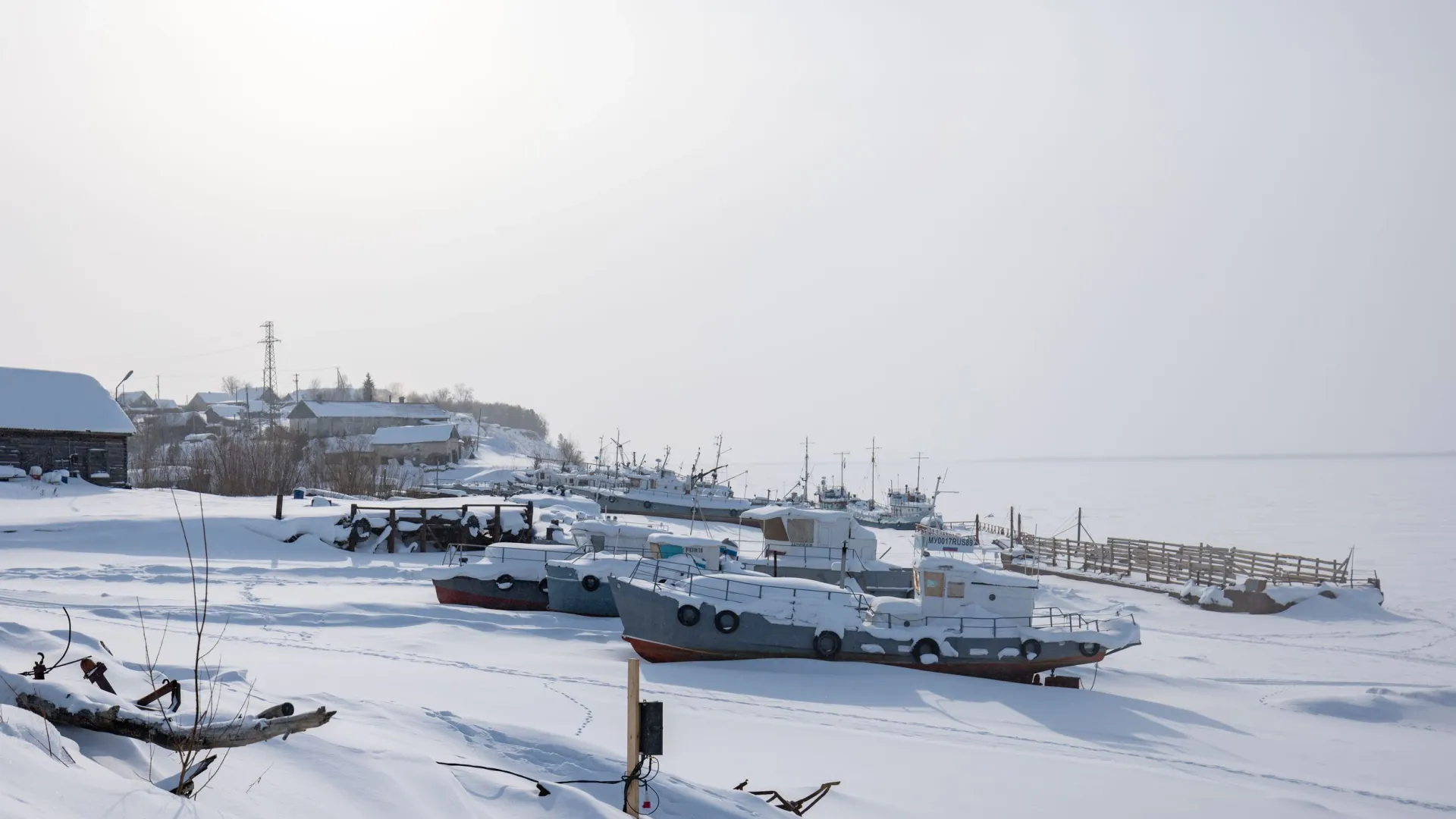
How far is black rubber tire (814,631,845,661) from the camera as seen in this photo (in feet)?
69.1

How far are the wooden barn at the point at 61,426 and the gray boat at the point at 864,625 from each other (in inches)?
1323

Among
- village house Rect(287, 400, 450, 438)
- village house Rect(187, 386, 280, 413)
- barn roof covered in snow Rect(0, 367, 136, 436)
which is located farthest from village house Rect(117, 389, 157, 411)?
barn roof covered in snow Rect(0, 367, 136, 436)

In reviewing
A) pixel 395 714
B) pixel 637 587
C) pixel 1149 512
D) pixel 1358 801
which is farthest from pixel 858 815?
pixel 1149 512

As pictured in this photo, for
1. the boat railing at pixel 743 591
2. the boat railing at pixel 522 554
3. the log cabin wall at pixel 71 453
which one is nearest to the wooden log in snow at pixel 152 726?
the boat railing at pixel 743 591

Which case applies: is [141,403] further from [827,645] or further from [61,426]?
[827,645]

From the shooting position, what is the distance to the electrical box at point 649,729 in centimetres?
782

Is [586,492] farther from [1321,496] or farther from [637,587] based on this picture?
[1321,496]

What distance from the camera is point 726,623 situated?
21078 mm

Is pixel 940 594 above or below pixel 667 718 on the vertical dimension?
above

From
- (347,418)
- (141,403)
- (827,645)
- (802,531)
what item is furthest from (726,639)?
(141,403)

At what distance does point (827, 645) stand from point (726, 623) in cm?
228

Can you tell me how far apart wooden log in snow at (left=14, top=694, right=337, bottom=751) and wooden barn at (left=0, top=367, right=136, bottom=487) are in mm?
42714

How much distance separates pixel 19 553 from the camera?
89.7 ft

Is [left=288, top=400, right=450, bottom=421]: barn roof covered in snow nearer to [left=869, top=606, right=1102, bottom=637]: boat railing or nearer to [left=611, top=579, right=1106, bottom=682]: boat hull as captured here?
[left=611, top=579, right=1106, bottom=682]: boat hull
